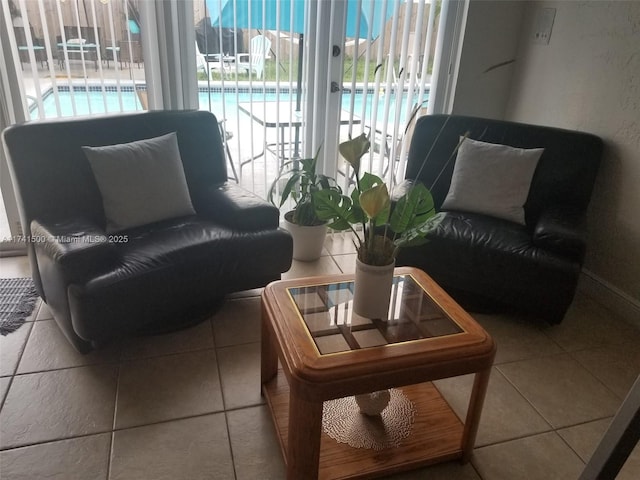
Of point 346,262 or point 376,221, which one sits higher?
point 376,221

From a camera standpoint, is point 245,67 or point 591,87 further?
point 245,67

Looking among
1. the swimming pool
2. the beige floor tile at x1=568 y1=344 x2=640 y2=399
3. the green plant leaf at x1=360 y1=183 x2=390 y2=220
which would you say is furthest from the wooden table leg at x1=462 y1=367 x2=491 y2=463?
the swimming pool

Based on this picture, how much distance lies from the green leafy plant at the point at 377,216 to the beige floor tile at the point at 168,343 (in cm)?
100

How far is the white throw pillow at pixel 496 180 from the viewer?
2.55m

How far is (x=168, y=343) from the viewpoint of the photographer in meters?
2.12

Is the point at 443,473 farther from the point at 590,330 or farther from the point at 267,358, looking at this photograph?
the point at 590,330

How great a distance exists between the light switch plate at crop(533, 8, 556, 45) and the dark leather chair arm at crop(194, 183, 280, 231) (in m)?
2.04

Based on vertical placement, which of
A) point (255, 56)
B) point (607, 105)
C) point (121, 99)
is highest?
point (255, 56)

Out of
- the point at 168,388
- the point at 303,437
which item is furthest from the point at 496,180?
the point at 168,388

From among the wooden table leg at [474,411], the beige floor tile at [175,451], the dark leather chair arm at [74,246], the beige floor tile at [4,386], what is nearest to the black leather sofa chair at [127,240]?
the dark leather chair arm at [74,246]

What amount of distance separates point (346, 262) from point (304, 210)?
435 mm

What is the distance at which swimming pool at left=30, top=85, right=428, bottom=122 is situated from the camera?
2.63 meters

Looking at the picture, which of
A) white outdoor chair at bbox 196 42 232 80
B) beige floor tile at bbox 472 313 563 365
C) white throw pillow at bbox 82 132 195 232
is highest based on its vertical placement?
white outdoor chair at bbox 196 42 232 80

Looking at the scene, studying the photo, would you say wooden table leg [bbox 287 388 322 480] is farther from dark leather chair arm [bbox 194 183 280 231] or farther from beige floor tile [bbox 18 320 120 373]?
dark leather chair arm [bbox 194 183 280 231]
